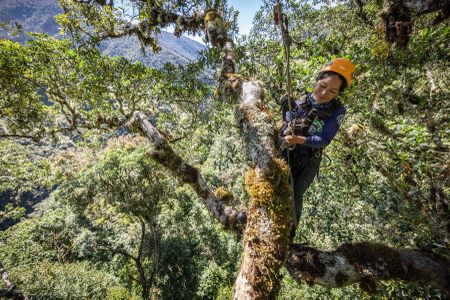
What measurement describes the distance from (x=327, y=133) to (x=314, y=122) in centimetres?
25

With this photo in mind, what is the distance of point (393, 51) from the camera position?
551 cm

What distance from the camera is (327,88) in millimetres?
2797

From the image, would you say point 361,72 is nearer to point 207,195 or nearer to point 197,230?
point 207,195

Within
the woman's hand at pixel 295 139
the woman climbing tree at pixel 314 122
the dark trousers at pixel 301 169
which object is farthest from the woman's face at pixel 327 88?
the dark trousers at pixel 301 169

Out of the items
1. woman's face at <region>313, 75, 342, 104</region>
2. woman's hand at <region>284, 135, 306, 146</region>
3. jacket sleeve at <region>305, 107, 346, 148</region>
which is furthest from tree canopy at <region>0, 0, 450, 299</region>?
woman's face at <region>313, 75, 342, 104</region>

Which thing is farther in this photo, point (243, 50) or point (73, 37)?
point (73, 37)

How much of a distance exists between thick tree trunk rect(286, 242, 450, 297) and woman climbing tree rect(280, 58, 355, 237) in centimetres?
47

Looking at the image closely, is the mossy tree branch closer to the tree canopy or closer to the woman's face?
the tree canopy

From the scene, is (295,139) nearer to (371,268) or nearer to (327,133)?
(327,133)

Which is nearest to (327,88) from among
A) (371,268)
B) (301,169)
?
(301,169)

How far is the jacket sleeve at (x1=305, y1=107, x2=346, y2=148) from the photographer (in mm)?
2699

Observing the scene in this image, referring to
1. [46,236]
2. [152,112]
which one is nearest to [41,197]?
[46,236]

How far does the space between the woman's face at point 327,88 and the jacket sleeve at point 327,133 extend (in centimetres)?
21

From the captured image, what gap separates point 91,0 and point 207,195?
660cm
